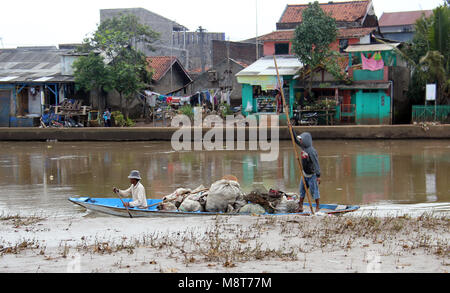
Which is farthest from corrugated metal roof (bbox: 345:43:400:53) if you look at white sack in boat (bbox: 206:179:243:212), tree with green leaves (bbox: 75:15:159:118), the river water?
white sack in boat (bbox: 206:179:243:212)

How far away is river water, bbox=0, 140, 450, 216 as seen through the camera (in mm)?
12281

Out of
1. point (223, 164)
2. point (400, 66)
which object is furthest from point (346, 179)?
point (400, 66)

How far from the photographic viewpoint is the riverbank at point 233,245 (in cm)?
555

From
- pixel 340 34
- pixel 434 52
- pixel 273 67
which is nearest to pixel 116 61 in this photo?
pixel 273 67

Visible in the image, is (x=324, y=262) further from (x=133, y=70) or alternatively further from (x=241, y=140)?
(x=133, y=70)

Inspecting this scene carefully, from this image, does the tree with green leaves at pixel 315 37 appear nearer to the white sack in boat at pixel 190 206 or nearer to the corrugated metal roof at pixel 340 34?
the corrugated metal roof at pixel 340 34

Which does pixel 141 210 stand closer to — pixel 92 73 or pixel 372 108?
pixel 92 73

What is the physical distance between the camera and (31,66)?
3038 centimetres

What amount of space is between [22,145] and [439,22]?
18311 mm

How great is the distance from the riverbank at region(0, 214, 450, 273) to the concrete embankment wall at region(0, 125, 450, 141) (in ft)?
47.8

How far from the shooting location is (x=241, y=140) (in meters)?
23.5

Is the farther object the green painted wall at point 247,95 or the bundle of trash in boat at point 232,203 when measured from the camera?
the green painted wall at point 247,95

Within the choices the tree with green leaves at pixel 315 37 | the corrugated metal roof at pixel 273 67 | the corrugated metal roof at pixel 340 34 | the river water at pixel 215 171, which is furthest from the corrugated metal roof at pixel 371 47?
the river water at pixel 215 171

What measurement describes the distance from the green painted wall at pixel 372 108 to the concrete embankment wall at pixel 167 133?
2.95 m
